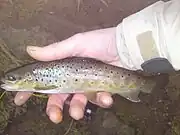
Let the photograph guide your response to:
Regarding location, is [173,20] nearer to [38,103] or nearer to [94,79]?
[94,79]

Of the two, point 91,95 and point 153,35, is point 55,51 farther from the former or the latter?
point 153,35

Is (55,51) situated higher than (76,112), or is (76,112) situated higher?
(55,51)

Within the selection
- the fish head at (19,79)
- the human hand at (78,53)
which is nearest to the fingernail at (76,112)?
the human hand at (78,53)

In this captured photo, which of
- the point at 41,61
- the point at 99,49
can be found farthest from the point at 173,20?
the point at 41,61

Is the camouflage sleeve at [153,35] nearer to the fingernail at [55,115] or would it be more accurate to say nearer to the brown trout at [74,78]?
the brown trout at [74,78]

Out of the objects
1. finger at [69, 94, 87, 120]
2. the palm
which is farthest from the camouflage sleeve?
finger at [69, 94, 87, 120]

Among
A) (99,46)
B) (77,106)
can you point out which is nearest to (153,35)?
(99,46)
